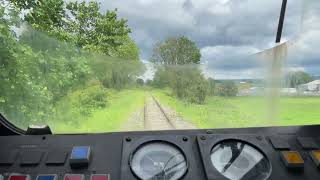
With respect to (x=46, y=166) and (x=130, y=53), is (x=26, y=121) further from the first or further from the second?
(x=130, y=53)

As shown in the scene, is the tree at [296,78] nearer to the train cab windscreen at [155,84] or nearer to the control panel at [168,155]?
the train cab windscreen at [155,84]

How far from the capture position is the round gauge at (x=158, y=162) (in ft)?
4.26

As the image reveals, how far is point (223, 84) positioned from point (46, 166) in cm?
61

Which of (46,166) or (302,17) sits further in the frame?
(302,17)

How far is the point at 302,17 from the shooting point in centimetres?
144

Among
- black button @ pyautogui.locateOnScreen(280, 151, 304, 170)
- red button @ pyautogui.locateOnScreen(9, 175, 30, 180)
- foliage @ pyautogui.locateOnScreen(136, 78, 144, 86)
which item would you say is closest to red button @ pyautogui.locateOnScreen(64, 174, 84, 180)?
red button @ pyautogui.locateOnScreen(9, 175, 30, 180)

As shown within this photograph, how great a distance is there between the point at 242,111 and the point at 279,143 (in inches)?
7.0

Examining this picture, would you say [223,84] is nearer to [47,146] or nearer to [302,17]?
[302,17]

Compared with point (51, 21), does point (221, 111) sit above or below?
below

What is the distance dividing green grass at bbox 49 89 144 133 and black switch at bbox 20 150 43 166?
106 millimetres

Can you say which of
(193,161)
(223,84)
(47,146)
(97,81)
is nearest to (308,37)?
(223,84)

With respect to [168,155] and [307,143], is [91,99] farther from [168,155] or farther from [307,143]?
[307,143]

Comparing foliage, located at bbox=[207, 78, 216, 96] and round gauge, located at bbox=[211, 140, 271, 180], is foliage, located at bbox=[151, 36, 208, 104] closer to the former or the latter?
foliage, located at bbox=[207, 78, 216, 96]

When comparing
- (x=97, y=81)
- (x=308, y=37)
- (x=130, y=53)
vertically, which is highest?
(x=308, y=37)
